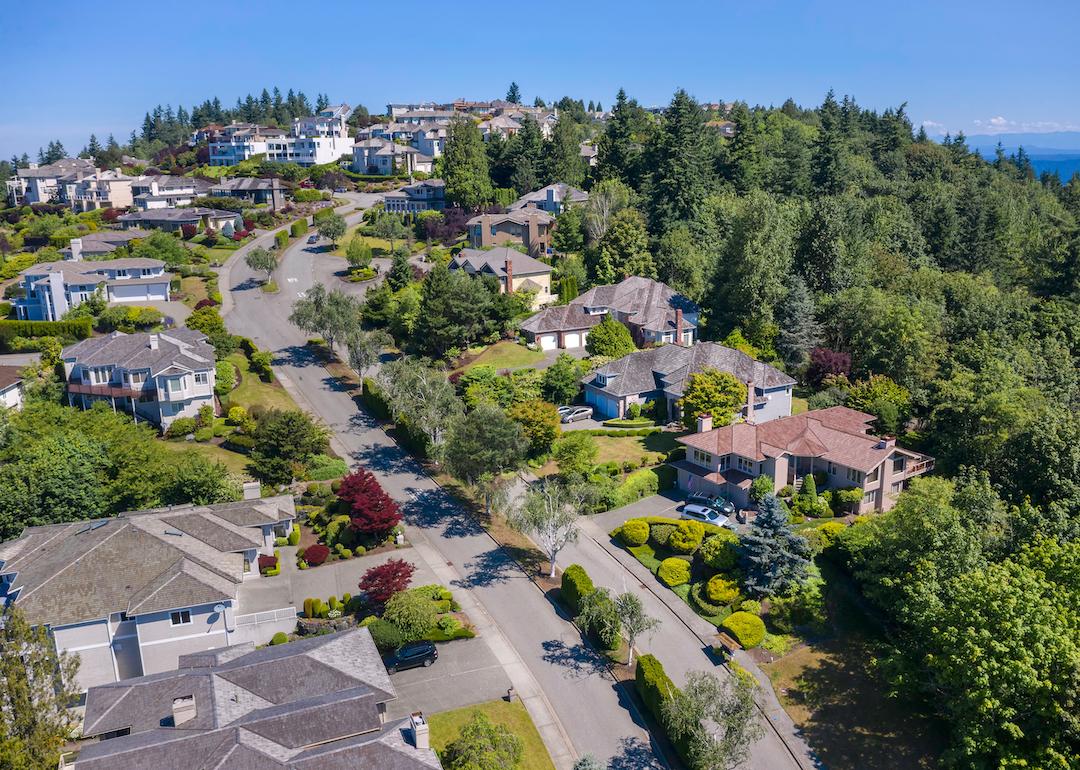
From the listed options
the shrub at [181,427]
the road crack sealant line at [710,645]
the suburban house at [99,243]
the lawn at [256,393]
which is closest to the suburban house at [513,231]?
the lawn at [256,393]

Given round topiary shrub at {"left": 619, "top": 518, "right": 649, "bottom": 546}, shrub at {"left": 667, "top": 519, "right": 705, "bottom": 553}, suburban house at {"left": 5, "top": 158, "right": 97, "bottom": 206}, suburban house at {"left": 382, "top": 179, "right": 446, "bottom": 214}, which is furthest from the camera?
suburban house at {"left": 5, "top": 158, "right": 97, "bottom": 206}

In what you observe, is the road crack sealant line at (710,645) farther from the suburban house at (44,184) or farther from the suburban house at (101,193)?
the suburban house at (44,184)

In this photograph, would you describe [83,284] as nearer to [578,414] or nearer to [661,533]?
[578,414]

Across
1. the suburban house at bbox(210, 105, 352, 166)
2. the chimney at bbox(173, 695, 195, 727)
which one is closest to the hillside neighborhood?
the chimney at bbox(173, 695, 195, 727)

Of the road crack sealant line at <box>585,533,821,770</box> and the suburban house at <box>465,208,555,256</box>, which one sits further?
the suburban house at <box>465,208,555,256</box>

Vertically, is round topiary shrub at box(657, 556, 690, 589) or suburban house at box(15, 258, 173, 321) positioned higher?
suburban house at box(15, 258, 173, 321)

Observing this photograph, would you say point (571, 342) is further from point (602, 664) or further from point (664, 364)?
point (602, 664)

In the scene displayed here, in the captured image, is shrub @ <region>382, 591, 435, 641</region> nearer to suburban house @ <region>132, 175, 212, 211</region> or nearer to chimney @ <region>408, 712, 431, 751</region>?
chimney @ <region>408, 712, 431, 751</region>
